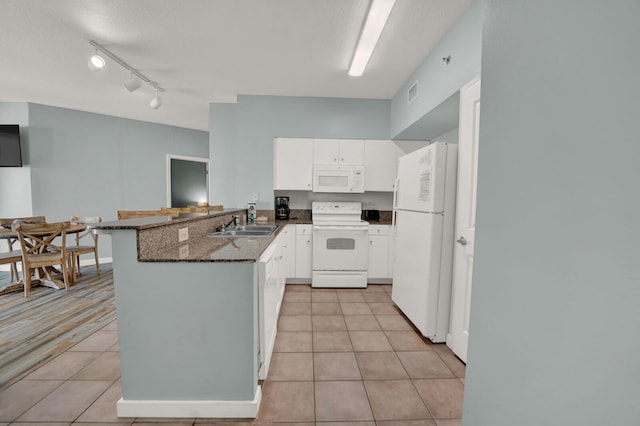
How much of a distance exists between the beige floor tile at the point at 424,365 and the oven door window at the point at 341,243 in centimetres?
158

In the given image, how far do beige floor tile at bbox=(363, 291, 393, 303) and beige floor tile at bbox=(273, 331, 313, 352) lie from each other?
111cm

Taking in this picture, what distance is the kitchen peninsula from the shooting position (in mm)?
1372

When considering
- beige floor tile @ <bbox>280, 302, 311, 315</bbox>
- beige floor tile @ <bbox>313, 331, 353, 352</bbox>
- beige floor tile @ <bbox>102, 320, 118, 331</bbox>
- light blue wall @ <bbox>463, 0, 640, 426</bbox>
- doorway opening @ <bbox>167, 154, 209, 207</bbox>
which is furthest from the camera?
doorway opening @ <bbox>167, 154, 209, 207</bbox>

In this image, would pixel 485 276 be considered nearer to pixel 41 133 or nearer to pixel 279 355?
pixel 279 355

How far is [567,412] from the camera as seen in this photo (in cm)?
46

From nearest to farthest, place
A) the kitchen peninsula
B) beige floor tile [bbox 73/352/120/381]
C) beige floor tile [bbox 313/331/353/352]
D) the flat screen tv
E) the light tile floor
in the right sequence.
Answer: the kitchen peninsula < the light tile floor < beige floor tile [bbox 73/352/120/381] < beige floor tile [bbox 313/331/353/352] < the flat screen tv

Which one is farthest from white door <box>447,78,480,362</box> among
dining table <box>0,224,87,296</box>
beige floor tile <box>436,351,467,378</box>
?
dining table <box>0,224,87,296</box>

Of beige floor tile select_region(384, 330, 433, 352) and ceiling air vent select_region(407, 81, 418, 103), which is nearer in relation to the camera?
beige floor tile select_region(384, 330, 433, 352)

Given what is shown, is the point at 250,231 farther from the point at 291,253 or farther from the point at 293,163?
the point at 293,163

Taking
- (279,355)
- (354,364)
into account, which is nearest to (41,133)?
(279,355)

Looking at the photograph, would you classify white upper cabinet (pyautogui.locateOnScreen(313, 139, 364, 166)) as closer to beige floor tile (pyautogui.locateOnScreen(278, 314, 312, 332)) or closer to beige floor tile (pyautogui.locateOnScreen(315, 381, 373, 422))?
beige floor tile (pyautogui.locateOnScreen(278, 314, 312, 332))

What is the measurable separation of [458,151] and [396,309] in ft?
6.03

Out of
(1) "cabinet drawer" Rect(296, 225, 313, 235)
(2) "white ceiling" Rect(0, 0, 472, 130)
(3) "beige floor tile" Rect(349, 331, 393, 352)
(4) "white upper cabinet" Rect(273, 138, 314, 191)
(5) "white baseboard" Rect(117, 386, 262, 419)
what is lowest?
(3) "beige floor tile" Rect(349, 331, 393, 352)

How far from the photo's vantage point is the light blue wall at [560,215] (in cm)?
39
